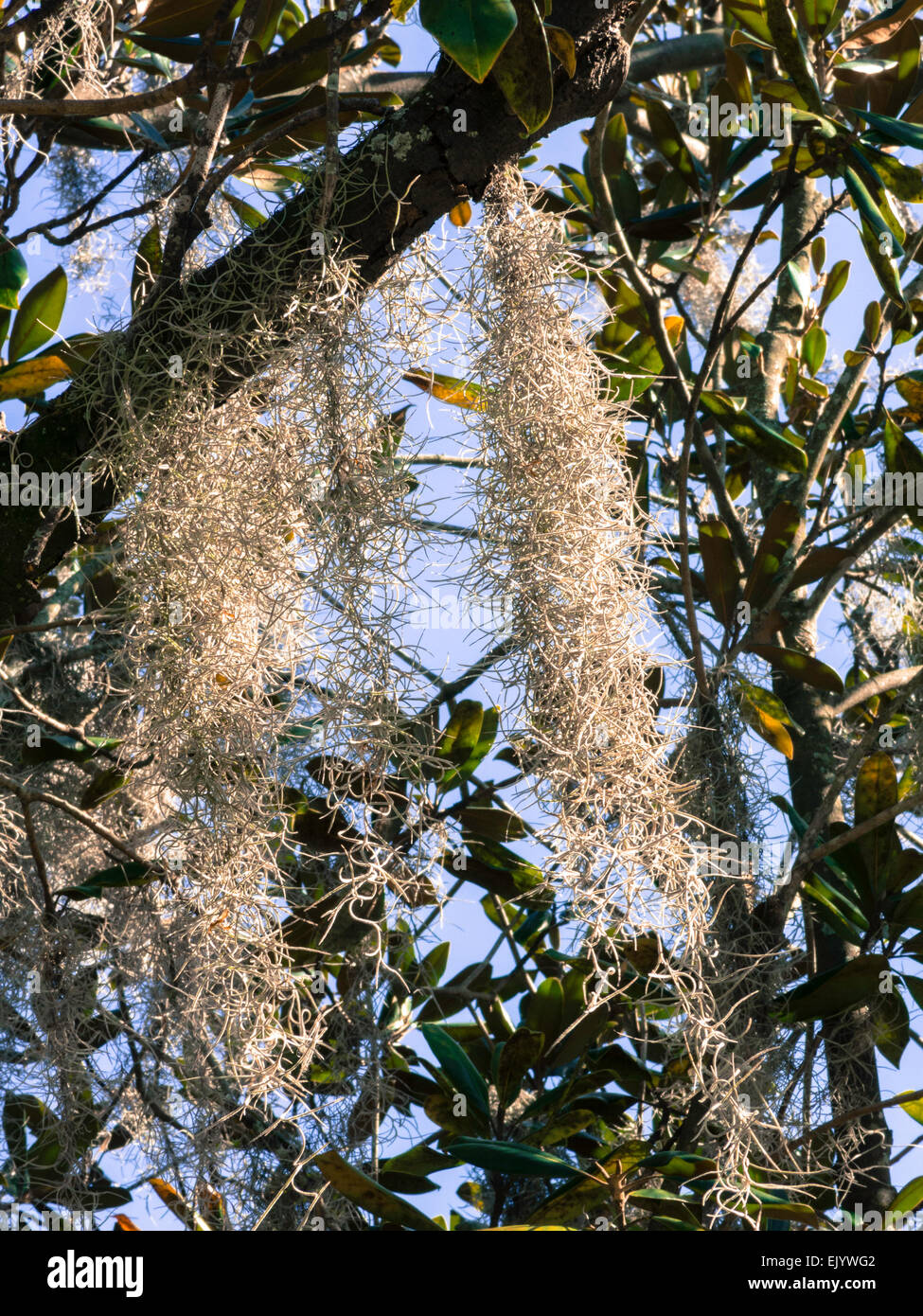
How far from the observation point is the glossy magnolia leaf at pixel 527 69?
1194 mm

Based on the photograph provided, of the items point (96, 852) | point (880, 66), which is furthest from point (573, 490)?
point (96, 852)

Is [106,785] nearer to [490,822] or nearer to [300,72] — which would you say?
[490,822]

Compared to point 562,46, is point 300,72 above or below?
above

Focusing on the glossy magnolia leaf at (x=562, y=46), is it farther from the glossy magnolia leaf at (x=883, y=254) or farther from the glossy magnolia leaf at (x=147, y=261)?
the glossy magnolia leaf at (x=147, y=261)

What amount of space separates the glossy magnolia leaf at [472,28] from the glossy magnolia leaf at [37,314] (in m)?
0.95

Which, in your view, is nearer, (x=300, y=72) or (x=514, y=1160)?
(x=514, y=1160)

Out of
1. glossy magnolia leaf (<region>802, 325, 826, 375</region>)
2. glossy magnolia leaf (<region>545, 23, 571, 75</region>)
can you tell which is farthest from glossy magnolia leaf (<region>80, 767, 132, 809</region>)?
glossy magnolia leaf (<region>802, 325, 826, 375</region>)

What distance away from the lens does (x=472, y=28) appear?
1.06m

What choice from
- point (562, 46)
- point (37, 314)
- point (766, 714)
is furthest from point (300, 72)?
point (766, 714)

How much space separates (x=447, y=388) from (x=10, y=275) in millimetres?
758

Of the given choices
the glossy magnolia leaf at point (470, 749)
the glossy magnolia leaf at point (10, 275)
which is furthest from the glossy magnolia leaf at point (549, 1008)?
the glossy magnolia leaf at point (10, 275)

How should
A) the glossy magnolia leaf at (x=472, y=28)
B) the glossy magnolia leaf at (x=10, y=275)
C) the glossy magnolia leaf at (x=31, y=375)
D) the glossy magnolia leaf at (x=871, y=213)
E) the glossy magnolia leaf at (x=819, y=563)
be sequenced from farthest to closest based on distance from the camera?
the glossy magnolia leaf at (x=819, y=563) → the glossy magnolia leaf at (x=10, y=275) → the glossy magnolia leaf at (x=31, y=375) → the glossy magnolia leaf at (x=871, y=213) → the glossy magnolia leaf at (x=472, y=28)
